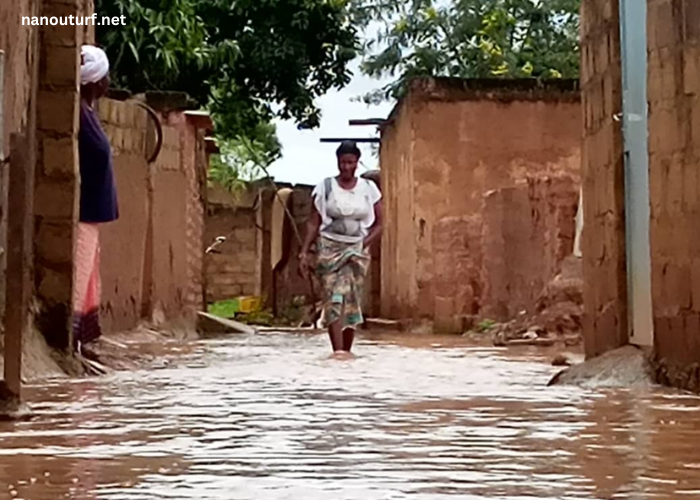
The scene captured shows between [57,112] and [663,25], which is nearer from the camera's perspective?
[663,25]

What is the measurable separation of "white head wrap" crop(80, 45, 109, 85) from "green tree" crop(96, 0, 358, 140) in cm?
851

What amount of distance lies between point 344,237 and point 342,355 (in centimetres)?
83

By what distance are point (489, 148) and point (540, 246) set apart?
6.86 ft

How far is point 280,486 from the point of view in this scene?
7.09 ft

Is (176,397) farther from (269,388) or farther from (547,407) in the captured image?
(547,407)

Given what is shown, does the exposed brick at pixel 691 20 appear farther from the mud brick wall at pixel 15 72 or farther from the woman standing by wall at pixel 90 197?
the woman standing by wall at pixel 90 197

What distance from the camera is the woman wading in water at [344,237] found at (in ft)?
25.0

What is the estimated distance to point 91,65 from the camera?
592 cm

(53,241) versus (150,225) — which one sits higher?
(150,225)

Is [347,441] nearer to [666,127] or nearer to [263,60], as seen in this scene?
[666,127]

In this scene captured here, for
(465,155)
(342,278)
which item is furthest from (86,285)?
(465,155)

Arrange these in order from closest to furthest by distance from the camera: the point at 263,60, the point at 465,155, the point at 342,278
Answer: the point at 342,278 → the point at 465,155 → the point at 263,60

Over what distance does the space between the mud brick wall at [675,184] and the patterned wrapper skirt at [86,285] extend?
2.59 meters

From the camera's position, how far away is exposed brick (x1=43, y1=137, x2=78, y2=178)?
5.44 meters
